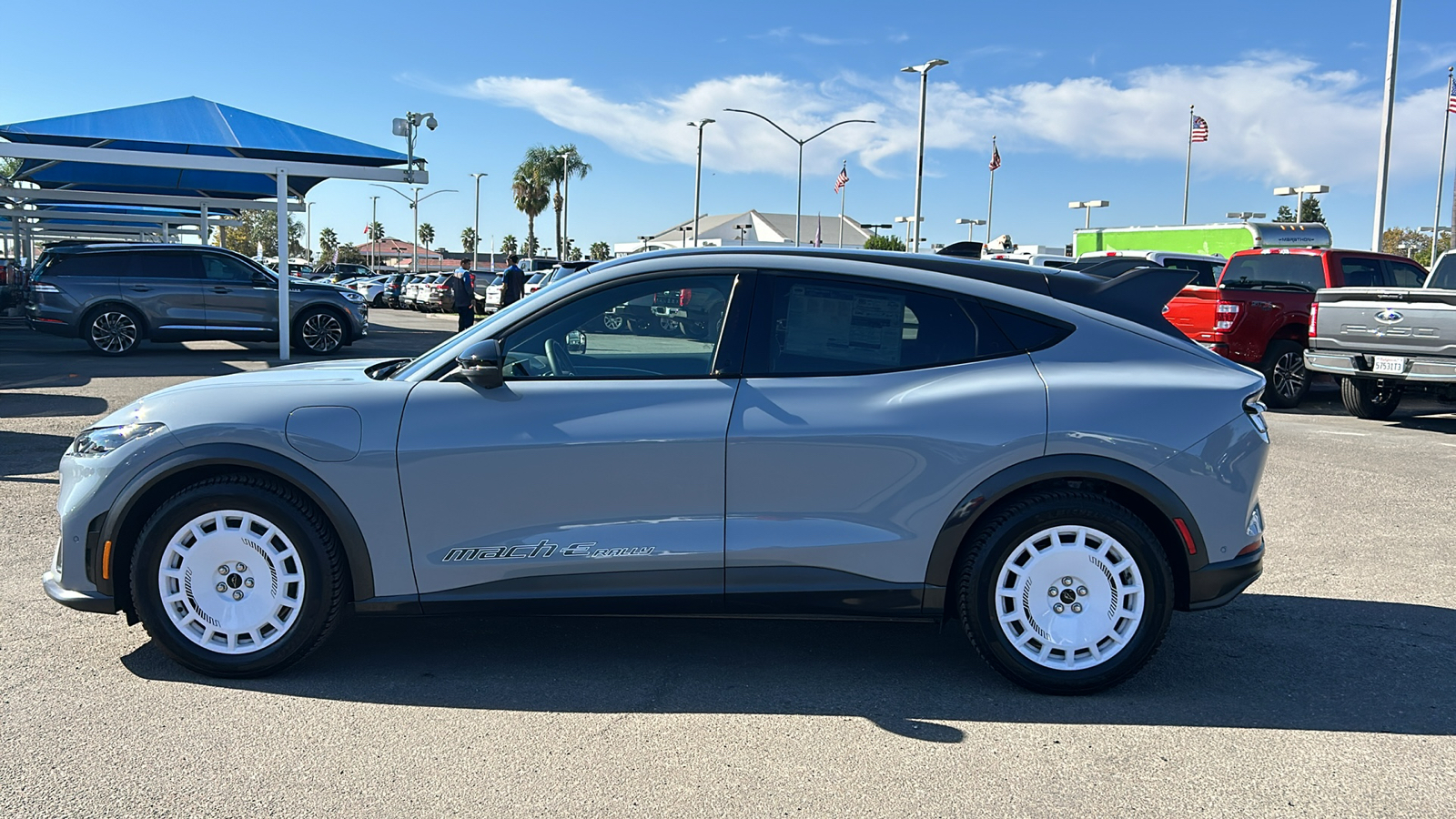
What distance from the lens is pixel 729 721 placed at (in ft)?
12.5

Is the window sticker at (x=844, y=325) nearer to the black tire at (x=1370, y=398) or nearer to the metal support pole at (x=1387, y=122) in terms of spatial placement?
the black tire at (x=1370, y=398)

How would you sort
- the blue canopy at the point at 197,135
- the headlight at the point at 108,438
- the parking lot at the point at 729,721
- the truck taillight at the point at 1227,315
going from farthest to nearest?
1. the blue canopy at the point at 197,135
2. the truck taillight at the point at 1227,315
3. the headlight at the point at 108,438
4. the parking lot at the point at 729,721

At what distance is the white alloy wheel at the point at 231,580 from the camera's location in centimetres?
399

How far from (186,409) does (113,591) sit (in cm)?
70

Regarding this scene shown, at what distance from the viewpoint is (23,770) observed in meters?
3.30

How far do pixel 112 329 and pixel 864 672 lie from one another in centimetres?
1666

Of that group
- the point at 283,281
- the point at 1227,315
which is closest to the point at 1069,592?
the point at 1227,315

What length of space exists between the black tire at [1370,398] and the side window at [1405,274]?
2.50 meters

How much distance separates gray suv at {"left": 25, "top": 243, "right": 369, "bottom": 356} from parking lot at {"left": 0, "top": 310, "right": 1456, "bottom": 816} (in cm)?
1338

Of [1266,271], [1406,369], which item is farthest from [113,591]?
[1266,271]

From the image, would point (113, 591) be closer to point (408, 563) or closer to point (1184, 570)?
point (408, 563)

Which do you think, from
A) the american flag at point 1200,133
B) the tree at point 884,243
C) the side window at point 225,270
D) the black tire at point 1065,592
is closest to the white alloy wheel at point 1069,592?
the black tire at point 1065,592

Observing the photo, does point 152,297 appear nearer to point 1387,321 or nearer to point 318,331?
point 318,331

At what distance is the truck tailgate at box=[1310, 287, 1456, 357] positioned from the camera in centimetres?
1082
